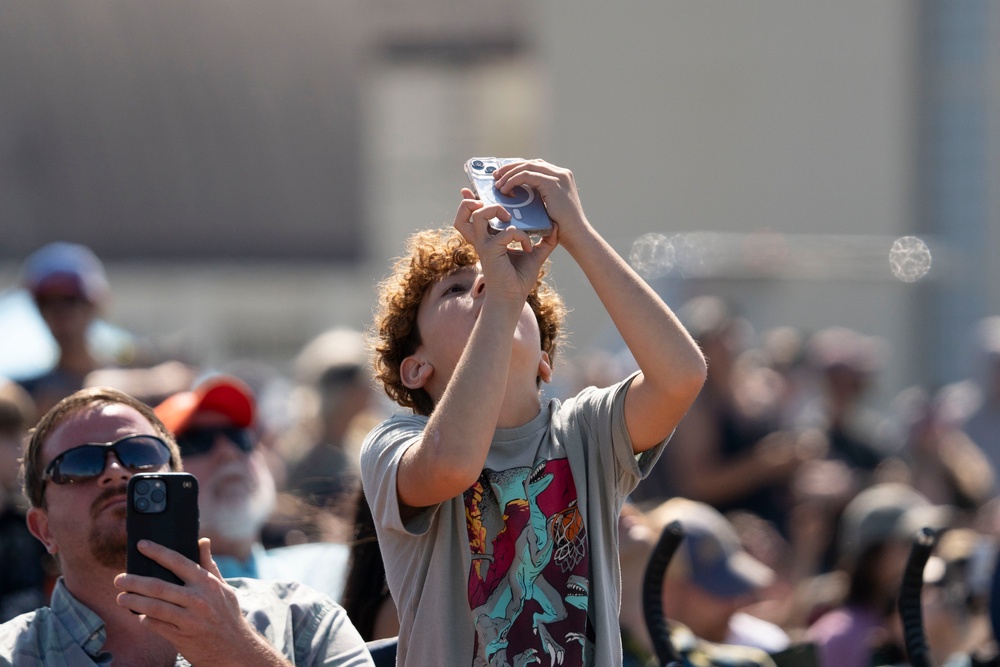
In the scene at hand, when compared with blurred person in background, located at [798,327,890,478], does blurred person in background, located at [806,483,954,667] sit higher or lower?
higher

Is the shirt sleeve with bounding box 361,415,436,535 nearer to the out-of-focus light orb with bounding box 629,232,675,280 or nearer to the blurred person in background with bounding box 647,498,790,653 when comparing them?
the blurred person in background with bounding box 647,498,790,653

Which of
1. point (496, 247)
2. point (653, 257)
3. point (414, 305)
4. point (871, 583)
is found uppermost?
point (496, 247)

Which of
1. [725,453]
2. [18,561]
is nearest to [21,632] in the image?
[18,561]

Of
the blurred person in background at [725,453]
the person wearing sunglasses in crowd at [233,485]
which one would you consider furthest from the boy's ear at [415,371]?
the blurred person in background at [725,453]

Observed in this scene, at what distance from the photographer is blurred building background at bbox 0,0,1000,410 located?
17891mm

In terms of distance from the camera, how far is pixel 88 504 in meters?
2.79

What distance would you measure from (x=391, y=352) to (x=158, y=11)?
81.0ft

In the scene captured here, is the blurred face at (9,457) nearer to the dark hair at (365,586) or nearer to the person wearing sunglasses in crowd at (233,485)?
the person wearing sunglasses in crowd at (233,485)

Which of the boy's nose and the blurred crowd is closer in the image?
the boy's nose

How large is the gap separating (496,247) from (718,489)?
15.5 ft

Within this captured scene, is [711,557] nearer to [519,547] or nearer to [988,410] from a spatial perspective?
[519,547]

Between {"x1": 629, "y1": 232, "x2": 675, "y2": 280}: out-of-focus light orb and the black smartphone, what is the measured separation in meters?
7.57

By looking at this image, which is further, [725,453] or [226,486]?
[725,453]

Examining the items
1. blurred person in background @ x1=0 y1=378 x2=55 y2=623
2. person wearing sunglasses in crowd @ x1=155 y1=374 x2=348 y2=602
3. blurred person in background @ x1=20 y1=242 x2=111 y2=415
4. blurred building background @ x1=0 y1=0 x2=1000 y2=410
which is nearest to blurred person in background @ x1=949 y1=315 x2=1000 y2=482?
blurred building background @ x1=0 y1=0 x2=1000 y2=410
